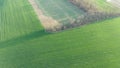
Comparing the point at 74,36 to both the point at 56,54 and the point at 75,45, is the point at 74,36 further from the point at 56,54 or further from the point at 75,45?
the point at 56,54

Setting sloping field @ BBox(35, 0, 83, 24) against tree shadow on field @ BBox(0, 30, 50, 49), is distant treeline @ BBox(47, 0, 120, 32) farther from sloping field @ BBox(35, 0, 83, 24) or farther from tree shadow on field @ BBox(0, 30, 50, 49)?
tree shadow on field @ BBox(0, 30, 50, 49)

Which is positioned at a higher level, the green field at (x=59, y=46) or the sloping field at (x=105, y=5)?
the sloping field at (x=105, y=5)

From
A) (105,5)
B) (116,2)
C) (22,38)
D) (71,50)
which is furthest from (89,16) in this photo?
(22,38)

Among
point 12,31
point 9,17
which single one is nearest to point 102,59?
point 12,31

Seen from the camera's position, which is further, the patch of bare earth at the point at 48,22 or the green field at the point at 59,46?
the patch of bare earth at the point at 48,22

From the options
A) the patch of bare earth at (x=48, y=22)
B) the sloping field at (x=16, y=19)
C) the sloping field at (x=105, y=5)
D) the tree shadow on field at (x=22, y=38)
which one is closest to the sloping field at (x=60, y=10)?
the patch of bare earth at (x=48, y=22)

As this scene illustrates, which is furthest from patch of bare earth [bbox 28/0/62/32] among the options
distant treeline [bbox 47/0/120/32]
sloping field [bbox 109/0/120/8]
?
sloping field [bbox 109/0/120/8]

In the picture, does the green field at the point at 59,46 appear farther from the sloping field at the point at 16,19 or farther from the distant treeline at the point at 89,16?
the distant treeline at the point at 89,16

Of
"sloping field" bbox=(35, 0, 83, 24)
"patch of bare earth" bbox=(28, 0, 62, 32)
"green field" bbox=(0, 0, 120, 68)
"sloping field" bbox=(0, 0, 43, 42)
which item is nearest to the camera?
"green field" bbox=(0, 0, 120, 68)
